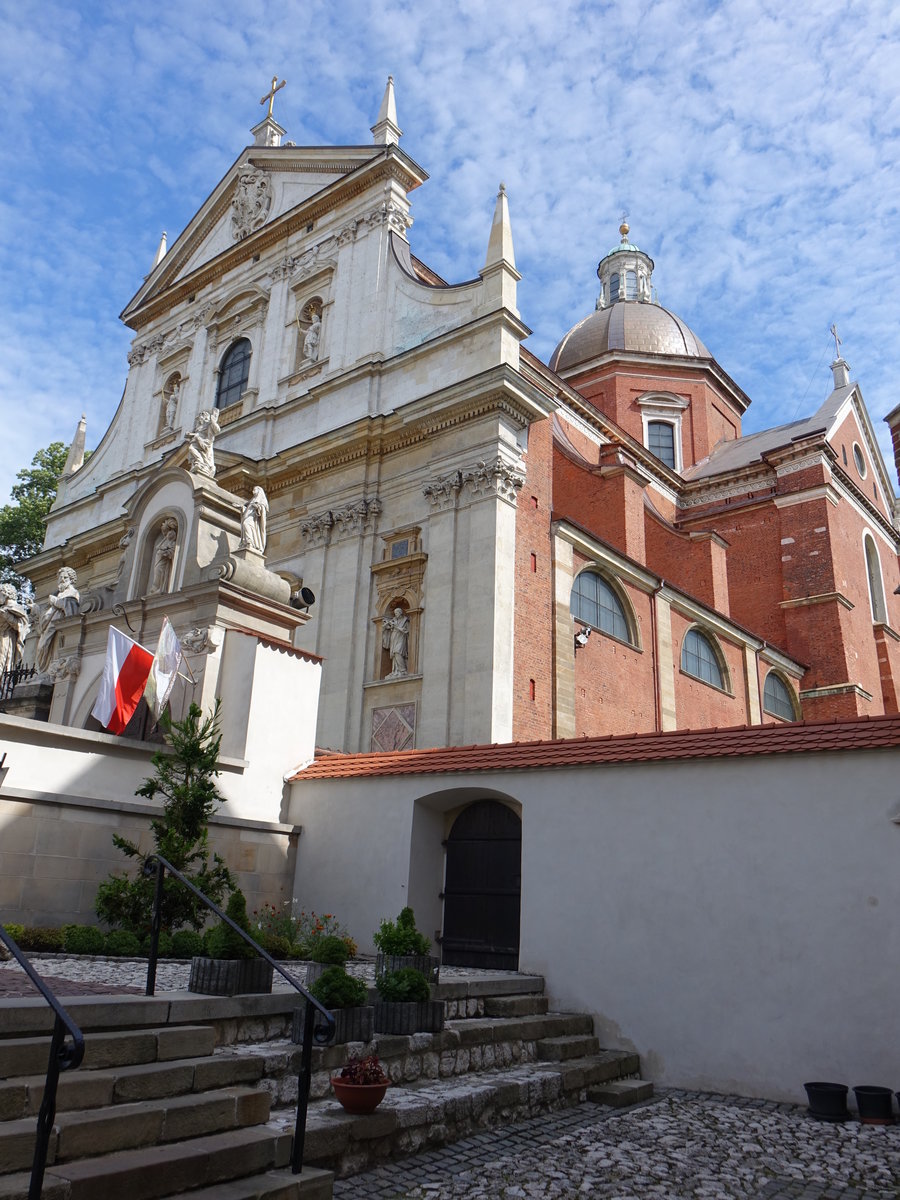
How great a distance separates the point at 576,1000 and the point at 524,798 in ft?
6.28

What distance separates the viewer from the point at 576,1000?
332 inches

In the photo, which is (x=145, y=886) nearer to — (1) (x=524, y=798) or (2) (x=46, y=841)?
(2) (x=46, y=841)

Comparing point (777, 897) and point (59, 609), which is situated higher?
point (59, 609)

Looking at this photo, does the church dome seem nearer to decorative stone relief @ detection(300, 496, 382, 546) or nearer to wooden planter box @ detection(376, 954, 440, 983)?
decorative stone relief @ detection(300, 496, 382, 546)

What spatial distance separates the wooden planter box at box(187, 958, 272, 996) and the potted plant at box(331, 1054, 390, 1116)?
2.99 feet

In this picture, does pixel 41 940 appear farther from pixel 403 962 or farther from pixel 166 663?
pixel 166 663

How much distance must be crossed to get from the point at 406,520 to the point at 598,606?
14.0ft

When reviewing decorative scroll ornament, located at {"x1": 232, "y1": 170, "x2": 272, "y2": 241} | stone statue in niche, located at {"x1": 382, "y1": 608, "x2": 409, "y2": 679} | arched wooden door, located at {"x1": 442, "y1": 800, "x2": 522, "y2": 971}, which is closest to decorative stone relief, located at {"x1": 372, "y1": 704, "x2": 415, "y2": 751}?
stone statue in niche, located at {"x1": 382, "y1": 608, "x2": 409, "y2": 679}

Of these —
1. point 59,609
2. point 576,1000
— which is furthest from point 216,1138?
point 59,609

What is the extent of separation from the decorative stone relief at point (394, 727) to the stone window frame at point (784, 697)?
12.7 m

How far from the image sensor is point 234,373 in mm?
24781

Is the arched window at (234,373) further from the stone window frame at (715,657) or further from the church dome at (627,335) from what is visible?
the church dome at (627,335)

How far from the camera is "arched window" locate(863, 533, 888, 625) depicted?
3198 cm

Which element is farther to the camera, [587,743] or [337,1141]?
A: [587,743]
